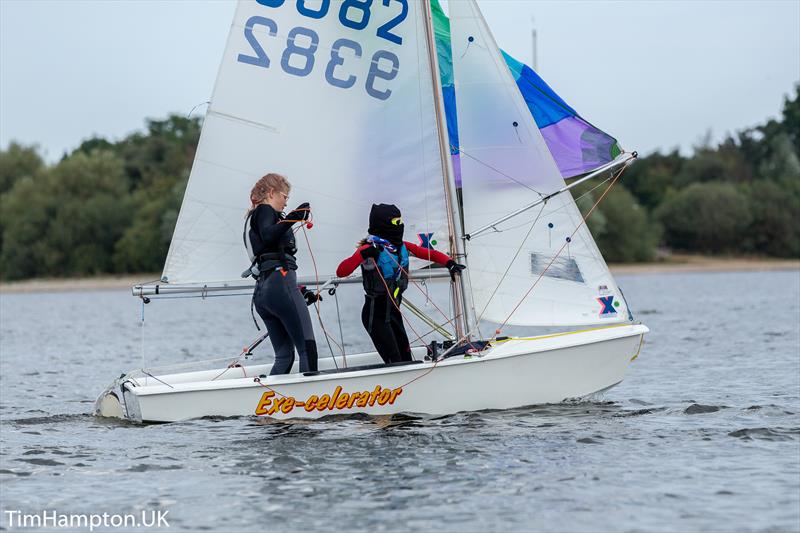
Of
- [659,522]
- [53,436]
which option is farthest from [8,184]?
[659,522]

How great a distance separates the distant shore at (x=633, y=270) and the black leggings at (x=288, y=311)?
168 ft

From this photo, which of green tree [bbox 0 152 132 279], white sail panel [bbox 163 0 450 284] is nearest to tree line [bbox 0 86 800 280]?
green tree [bbox 0 152 132 279]

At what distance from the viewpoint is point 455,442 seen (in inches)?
344

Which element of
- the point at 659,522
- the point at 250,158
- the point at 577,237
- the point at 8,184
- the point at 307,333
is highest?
the point at 8,184

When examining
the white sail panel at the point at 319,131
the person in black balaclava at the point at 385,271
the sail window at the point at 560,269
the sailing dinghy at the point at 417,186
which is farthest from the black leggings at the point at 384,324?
the sail window at the point at 560,269

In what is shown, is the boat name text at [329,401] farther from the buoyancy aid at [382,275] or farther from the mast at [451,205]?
the mast at [451,205]

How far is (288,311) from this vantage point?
9.38 m

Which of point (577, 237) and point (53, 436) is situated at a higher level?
point (577, 237)

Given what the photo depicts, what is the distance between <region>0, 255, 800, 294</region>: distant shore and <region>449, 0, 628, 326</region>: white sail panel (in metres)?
50.6

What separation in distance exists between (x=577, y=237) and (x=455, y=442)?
266 cm

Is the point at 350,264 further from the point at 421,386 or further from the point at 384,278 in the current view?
the point at 421,386

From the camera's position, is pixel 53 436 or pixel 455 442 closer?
pixel 455 442

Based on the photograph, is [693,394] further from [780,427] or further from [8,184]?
[8,184]

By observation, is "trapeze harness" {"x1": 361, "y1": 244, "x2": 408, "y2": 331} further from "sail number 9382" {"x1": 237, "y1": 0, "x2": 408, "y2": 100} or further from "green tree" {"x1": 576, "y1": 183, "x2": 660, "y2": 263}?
"green tree" {"x1": 576, "y1": 183, "x2": 660, "y2": 263}
